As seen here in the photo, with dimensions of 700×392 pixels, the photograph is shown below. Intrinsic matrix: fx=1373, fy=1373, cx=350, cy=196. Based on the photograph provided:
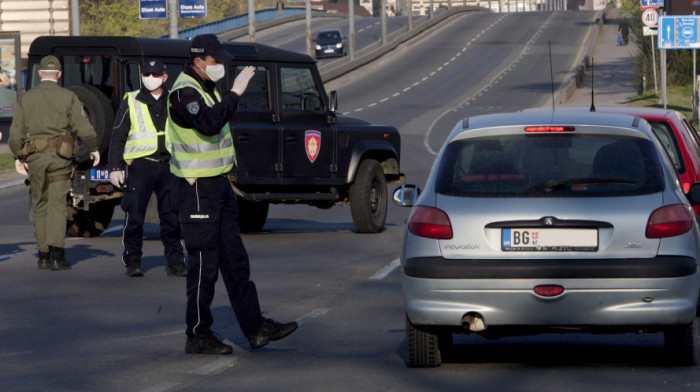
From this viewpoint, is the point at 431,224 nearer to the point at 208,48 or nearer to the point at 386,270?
the point at 208,48

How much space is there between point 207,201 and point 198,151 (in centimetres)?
30

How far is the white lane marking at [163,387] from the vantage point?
711cm

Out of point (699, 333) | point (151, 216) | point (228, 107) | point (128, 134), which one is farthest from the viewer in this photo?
point (151, 216)

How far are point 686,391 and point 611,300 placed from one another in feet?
1.97

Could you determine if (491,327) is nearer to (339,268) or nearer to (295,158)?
(339,268)

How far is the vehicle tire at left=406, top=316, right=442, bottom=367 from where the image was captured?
25.0 ft

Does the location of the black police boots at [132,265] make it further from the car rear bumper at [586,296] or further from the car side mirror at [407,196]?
the car rear bumper at [586,296]

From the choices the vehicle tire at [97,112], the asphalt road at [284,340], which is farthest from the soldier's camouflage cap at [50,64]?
the asphalt road at [284,340]

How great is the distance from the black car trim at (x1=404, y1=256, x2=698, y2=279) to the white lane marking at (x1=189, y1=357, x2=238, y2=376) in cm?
148

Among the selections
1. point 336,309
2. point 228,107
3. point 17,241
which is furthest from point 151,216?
point 228,107

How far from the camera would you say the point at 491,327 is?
738cm

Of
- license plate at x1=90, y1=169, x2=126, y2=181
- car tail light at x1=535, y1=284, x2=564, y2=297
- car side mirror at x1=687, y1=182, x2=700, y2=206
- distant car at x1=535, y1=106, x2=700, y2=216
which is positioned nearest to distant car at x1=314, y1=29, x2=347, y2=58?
license plate at x1=90, y1=169, x2=126, y2=181

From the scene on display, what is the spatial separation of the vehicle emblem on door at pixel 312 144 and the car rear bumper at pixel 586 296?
8.62 metres

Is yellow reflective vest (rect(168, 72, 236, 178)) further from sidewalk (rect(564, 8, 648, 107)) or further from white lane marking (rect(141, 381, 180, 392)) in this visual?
sidewalk (rect(564, 8, 648, 107))
